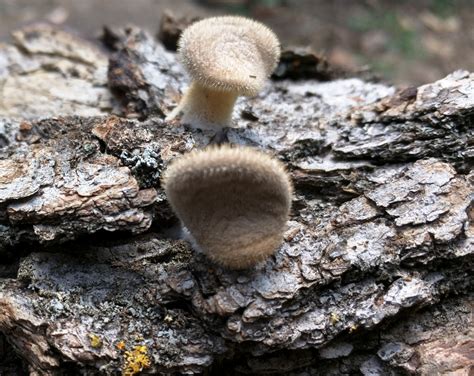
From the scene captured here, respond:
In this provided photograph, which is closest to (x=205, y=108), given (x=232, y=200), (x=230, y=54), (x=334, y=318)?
(x=230, y=54)

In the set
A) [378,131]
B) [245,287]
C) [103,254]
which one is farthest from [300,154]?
[103,254]

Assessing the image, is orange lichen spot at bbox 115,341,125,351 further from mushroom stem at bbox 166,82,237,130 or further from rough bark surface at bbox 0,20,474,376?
mushroom stem at bbox 166,82,237,130

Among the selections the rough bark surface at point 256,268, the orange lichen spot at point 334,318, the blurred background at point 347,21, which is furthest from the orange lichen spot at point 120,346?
the blurred background at point 347,21

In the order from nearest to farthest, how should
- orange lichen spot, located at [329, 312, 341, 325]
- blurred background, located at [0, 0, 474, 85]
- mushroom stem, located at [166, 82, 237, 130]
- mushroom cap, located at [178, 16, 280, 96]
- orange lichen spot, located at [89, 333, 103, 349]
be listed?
orange lichen spot, located at [89, 333, 103, 349] < orange lichen spot, located at [329, 312, 341, 325] < mushroom cap, located at [178, 16, 280, 96] < mushroom stem, located at [166, 82, 237, 130] < blurred background, located at [0, 0, 474, 85]

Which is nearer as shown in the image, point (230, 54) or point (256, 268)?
point (256, 268)

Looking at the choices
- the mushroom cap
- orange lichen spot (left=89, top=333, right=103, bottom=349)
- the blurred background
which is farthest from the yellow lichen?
the blurred background

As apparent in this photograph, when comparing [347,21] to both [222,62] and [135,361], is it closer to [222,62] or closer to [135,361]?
[222,62]

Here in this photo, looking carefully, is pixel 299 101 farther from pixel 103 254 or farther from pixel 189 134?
pixel 103 254
